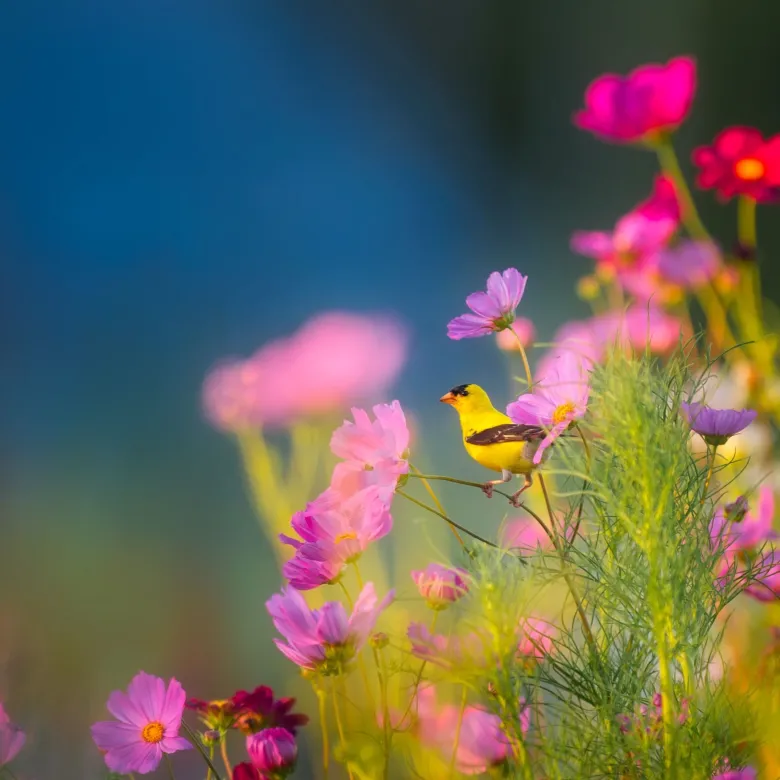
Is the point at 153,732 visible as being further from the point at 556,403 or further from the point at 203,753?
the point at 556,403

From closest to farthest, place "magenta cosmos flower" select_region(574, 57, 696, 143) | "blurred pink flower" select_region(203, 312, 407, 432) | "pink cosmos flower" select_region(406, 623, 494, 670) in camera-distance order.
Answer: "pink cosmos flower" select_region(406, 623, 494, 670) < "blurred pink flower" select_region(203, 312, 407, 432) < "magenta cosmos flower" select_region(574, 57, 696, 143)

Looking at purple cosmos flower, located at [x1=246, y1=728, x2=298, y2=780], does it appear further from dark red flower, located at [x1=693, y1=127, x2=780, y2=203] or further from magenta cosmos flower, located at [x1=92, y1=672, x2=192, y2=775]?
dark red flower, located at [x1=693, y1=127, x2=780, y2=203]

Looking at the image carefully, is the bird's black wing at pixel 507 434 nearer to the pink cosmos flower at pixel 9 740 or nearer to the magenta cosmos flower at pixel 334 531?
the magenta cosmos flower at pixel 334 531

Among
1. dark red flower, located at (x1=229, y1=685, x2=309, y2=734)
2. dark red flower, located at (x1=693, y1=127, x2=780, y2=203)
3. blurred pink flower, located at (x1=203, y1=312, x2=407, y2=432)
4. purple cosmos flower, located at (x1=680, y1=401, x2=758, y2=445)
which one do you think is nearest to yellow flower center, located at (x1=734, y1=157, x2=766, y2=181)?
dark red flower, located at (x1=693, y1=127, x2=780, y2=203)

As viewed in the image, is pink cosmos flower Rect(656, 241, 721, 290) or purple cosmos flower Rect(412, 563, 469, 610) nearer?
purple cosmos flower Rect(412, 563, 469, 610)

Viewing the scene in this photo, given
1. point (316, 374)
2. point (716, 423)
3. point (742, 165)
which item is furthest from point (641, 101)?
point (716, 423)
